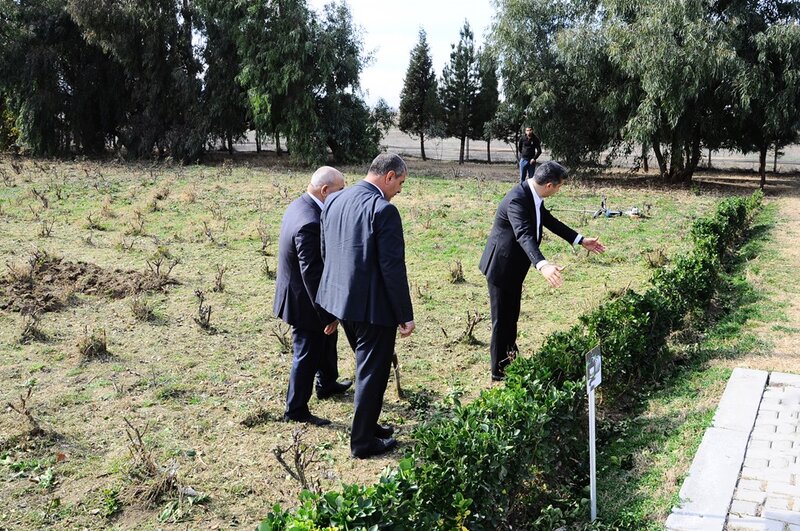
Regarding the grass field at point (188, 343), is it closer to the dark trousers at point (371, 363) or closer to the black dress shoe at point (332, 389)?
the black dress shoe at point (332, 389)

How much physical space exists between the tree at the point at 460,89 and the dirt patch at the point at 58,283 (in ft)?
79.0

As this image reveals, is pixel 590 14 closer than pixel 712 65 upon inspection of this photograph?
No

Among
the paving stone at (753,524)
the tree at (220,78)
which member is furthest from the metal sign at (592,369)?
the tree at (220,78)

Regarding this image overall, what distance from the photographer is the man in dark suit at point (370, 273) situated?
4.25m

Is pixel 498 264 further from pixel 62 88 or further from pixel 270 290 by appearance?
pixel 62 88

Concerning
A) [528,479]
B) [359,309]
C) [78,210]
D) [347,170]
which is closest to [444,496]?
[528,479]

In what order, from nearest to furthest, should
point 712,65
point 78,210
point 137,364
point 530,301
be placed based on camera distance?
point 137,364
point 530,301
point 78,210
point 712,65

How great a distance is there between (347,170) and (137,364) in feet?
60.6

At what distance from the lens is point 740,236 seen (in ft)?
42.6

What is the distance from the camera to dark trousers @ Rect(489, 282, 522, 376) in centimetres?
583

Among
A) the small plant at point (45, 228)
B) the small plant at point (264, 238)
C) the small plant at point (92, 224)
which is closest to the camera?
the small plant at point (264, 238)

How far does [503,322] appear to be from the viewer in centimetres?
591

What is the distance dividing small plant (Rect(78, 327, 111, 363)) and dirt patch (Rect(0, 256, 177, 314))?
5.23 feet

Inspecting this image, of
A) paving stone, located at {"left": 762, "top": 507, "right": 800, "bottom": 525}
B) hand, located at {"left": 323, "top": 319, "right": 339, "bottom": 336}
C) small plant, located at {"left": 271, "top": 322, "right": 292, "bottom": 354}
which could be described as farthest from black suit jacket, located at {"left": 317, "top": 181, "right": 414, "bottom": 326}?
small plant, located at {"left": 271, "top": 322, "right": 292, "bottom": 354}
